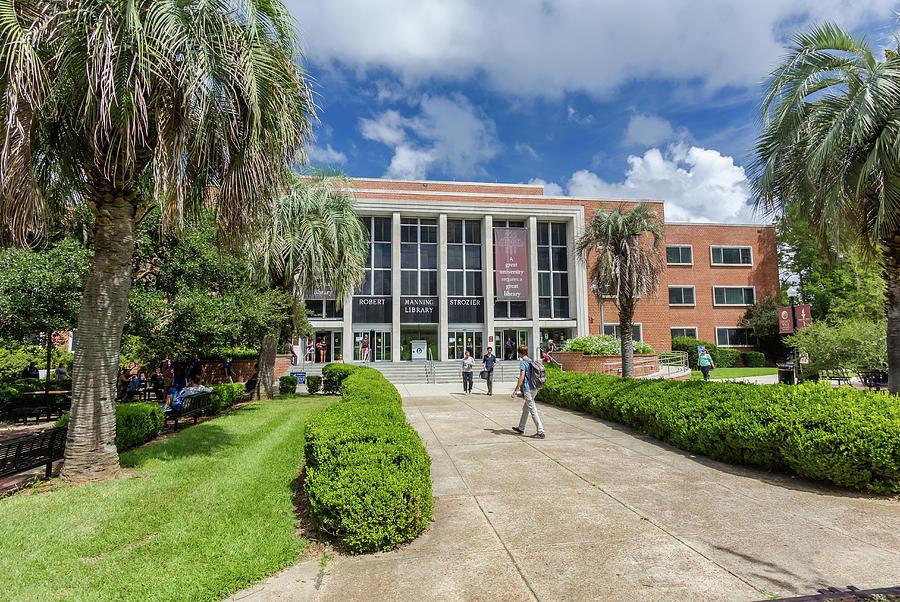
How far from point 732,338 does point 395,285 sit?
26.8 metres

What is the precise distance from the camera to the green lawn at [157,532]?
3.49 meters

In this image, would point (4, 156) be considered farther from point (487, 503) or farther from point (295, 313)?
point (295, 313)

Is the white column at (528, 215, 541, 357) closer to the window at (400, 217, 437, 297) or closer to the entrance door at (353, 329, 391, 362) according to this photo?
the window at (400, 217, 437, 297)

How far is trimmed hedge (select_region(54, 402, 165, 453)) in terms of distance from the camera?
26.0 feet

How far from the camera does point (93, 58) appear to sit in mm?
5520

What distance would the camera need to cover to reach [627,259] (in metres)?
18.3

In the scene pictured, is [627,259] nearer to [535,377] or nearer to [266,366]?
[535,377]

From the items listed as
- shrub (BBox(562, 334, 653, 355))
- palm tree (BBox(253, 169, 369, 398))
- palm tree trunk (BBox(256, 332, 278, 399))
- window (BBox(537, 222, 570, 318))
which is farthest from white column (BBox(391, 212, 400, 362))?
palm tree trunk (BBox(256, 332, 278, 399))

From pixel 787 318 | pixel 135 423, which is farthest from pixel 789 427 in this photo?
pixel 135 423

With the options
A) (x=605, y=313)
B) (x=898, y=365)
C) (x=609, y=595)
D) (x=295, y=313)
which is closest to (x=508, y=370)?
(x=605, y=313)

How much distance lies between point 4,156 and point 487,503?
6431mm

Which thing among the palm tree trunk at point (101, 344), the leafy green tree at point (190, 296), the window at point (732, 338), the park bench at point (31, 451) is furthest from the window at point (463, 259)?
the park bench at point (31, 451)

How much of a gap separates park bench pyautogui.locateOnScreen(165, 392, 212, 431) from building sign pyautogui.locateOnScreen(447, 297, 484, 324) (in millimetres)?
24017

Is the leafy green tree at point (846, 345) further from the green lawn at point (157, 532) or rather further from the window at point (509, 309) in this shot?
the window at point (509, 309)
